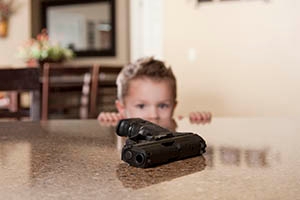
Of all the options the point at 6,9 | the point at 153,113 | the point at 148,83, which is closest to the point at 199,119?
the point at 153,113

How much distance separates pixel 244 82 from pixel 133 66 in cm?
159

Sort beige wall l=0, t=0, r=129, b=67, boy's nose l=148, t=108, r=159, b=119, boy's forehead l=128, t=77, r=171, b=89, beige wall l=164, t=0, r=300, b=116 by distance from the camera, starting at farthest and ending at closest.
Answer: beige wall l=0, t=0, r=129, b=67
beige wall l=164, t=0, r=300, b=116
boy's forehead l=128, t=77, r=171, b=89
boy's nose l=148, t=108, r=159, b=119

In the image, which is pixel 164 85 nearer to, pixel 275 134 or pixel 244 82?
pixel 275 134

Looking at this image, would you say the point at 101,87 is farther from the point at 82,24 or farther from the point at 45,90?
the point at 82,24

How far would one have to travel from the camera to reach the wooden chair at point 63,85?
3.41m

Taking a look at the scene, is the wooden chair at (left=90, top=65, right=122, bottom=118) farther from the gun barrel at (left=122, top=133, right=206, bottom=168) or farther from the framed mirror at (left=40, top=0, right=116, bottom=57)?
the gun barrel at (left=122, top=133, right=206, bottom=168)

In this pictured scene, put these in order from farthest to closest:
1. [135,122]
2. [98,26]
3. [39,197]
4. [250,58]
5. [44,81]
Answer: [98,26] → [44,81] → [250,58] → [135,122] → [39,197]

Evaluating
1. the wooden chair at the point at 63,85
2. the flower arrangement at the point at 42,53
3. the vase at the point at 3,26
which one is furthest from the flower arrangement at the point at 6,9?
the wooden chair at the point at 63,85

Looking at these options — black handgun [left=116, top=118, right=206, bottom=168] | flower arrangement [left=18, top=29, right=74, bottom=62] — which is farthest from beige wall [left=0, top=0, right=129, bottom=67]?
black handgun [left=116, top=118, right=206, bottom=168]

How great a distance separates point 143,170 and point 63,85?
3454 mm

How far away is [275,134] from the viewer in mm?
735

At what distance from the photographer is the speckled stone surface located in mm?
351

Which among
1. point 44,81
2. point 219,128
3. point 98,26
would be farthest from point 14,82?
point 98,26

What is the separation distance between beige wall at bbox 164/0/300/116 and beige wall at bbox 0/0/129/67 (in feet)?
7.31
